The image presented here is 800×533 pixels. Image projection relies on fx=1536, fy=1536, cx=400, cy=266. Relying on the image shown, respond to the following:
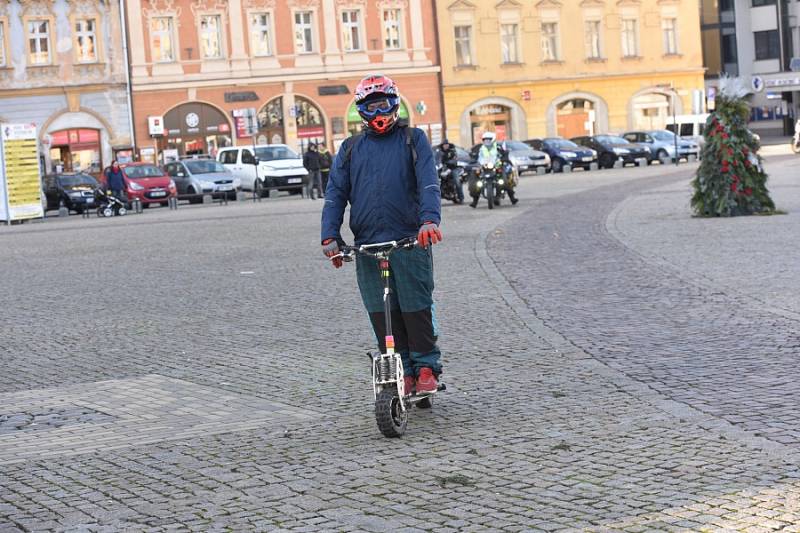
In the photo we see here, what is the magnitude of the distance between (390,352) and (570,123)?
213ft

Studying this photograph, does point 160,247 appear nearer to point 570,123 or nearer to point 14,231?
point 14,231

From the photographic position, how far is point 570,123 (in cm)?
7219

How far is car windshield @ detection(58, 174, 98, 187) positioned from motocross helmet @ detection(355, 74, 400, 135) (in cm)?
4193

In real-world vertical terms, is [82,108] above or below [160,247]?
above

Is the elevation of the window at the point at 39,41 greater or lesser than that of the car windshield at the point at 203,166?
greater

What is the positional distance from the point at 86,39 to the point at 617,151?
861 inches

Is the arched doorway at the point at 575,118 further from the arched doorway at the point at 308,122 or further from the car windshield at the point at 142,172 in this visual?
the car windshield at the point at 142,172

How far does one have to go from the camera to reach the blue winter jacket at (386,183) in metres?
8.40

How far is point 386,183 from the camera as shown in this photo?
8406 mm

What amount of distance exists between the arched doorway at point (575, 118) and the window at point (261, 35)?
14543 mm

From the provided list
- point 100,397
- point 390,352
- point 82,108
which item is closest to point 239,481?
point 390,352

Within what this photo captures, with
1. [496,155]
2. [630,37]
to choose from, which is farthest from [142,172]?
[630,37]

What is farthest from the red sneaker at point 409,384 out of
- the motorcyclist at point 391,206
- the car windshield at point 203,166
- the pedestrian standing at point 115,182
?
the car windshield at point 203,166

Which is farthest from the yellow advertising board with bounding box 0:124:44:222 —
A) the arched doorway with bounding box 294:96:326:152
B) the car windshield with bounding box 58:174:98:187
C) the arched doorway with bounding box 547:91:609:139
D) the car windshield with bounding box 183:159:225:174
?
the arched doorway with bounding box 547:91:609:139
